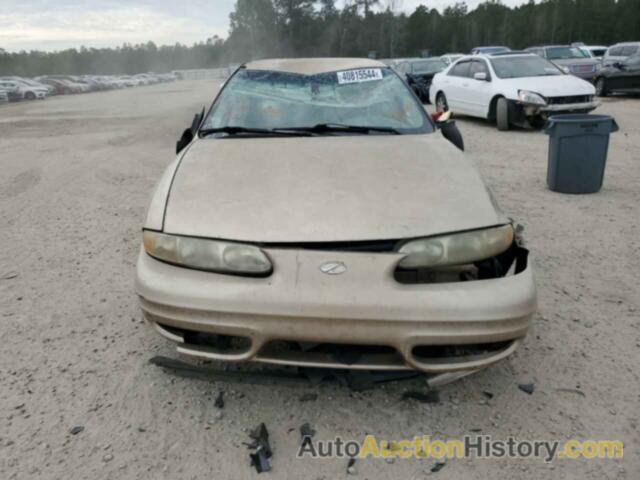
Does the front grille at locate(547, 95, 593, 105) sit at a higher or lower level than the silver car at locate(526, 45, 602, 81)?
lower

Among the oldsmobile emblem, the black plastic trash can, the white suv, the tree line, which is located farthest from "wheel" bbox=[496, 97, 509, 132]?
the tree line

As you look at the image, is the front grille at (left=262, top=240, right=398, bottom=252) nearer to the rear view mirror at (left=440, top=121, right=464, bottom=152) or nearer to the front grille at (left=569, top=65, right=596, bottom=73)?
the rear view mirror at (left=440, top=121, right=464, bottom=152)

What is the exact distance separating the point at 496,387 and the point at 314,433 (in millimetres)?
939

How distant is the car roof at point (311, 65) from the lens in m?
3.66

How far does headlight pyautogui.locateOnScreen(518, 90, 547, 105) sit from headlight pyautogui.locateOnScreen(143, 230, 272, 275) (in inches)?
354

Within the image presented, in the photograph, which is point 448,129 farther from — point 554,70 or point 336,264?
point 554,70

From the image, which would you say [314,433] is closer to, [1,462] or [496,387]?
[496,387]

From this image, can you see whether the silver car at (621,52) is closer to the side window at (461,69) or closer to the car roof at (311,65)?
the side window at (461,69)

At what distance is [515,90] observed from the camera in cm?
970

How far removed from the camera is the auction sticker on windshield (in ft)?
11.5

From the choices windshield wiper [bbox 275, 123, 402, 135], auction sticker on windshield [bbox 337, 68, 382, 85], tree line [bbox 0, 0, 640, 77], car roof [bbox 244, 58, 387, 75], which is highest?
tree line [bbox 0, 0, 640, 77]

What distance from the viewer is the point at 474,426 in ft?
6.98

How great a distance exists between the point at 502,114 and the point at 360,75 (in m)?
7.41

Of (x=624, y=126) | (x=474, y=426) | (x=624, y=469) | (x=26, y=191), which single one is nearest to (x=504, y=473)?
(x=474, y=426)
